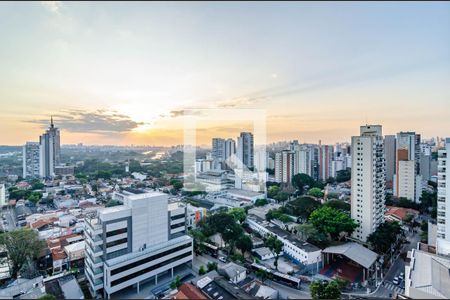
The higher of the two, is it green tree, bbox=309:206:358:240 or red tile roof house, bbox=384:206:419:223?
green tree, bbox=309:206:358:240

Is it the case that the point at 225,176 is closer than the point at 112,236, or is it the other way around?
the point at 112,236

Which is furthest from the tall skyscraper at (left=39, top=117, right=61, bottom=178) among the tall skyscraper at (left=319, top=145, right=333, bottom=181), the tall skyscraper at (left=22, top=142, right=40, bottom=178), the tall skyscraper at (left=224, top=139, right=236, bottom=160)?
the tall skyscraper at (left=319, top=145, right=333, bottom=181)

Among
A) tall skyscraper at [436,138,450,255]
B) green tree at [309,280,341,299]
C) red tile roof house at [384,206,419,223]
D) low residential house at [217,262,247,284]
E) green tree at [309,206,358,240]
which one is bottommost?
red tile roof house at [384,206,419,223]

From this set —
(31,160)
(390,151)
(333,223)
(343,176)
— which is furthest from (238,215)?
(31,160)

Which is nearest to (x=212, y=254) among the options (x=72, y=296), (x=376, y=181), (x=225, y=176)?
(x=72, y=296)

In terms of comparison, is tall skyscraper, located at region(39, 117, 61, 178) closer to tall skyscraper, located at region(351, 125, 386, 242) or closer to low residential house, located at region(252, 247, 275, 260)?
low residential house, located at region(252, 247, 275, 260)

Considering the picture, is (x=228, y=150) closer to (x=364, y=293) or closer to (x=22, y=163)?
(x=364, y=293)
